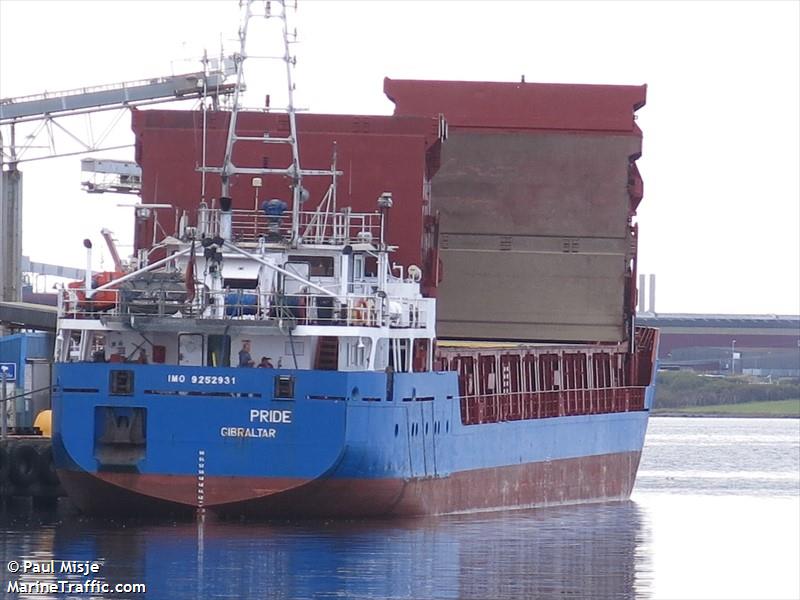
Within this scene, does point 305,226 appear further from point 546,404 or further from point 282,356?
point 546,404

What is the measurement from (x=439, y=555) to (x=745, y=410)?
98161mm

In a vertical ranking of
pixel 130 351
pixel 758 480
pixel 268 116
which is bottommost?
pixel 758 480

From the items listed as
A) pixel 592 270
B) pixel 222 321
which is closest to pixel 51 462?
pixel 222 321

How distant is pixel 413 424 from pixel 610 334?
1313 cm

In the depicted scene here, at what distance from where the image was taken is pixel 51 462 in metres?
41.9

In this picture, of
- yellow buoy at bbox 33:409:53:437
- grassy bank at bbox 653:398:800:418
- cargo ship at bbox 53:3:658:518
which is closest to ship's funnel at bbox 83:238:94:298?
cargo ship at bbox 53:3:658:518

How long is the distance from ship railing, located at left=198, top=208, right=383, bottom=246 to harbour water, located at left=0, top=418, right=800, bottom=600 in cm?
549

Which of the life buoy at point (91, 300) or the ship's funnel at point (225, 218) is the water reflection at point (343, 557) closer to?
the life buoy at point (91, 300)

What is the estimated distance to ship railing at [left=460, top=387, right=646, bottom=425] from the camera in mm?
44719

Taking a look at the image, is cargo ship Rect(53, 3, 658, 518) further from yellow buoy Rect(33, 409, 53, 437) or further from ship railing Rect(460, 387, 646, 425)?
yellow buoy Rect(33, 409, 53, 437)

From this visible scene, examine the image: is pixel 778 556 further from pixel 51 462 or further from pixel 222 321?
pixel 51 462

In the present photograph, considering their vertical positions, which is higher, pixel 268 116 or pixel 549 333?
pixel 268 116

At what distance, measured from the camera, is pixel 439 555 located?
34.7 metres

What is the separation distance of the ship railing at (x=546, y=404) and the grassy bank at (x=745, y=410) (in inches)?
2916
